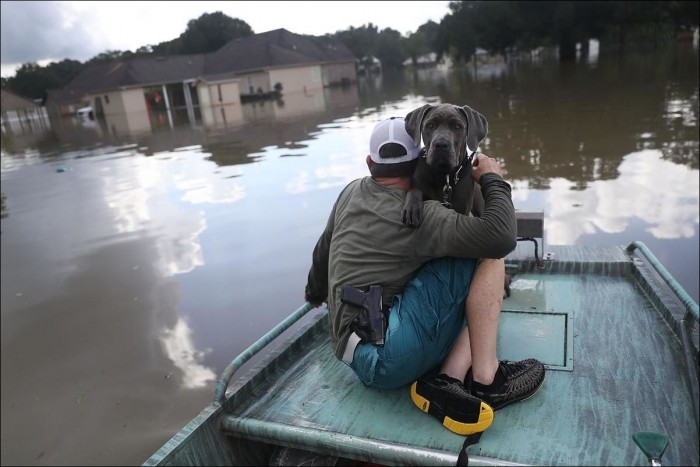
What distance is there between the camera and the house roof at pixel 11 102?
5641cm

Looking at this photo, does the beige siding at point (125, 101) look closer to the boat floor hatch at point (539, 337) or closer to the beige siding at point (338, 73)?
the beige siding at point (338, 73)

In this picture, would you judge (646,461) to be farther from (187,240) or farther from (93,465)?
(187,240)

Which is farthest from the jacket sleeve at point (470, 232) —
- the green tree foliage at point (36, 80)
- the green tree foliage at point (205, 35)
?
the green tree foliage at point (36, 80)

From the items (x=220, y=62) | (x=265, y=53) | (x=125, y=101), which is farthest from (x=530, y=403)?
(x=220, y=62)

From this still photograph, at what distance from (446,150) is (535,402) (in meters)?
1.26

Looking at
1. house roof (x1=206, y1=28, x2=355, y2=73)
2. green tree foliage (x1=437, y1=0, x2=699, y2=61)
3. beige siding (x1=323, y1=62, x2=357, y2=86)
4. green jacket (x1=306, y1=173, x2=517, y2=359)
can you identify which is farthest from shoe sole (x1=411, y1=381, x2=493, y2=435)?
beige siding (x1=323, y1=62, x2=357, y2=86)

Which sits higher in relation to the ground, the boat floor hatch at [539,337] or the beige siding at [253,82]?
the beige siding at [253,82]

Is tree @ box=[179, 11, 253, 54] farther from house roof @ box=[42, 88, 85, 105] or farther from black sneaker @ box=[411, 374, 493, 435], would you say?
black sneaker @ box=[411, 374, 493, 435]

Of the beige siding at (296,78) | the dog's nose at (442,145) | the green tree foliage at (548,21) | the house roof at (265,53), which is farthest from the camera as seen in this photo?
the house roof at (265,53)

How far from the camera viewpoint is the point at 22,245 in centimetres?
891

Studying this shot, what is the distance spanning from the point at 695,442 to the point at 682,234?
17.2 ft

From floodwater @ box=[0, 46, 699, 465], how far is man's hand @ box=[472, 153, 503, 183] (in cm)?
322

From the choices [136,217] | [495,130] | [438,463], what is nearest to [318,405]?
[438,463]

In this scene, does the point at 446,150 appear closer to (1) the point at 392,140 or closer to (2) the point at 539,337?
(1) the point at 392,140
